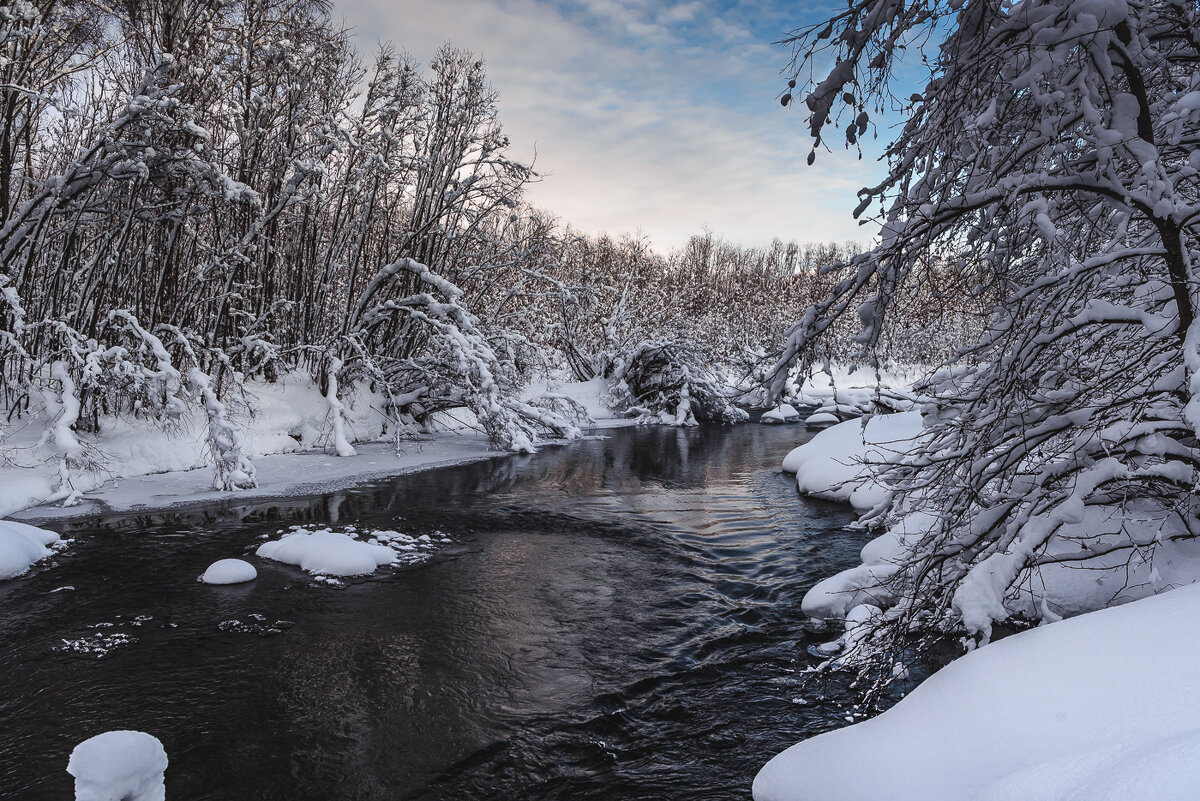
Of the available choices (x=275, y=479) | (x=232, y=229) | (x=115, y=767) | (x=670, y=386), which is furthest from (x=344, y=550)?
(x=670, y=386)

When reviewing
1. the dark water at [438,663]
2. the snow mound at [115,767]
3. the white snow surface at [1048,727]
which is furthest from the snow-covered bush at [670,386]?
the snow mound at [115,767]

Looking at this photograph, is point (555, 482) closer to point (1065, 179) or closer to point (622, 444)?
point (622, 444)

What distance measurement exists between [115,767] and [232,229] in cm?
1610

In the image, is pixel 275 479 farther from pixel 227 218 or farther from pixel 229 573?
pixel 227 218

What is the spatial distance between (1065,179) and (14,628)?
8.24 meters

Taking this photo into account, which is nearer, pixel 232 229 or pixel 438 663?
pixel 438 663

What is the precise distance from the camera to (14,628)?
5.97m

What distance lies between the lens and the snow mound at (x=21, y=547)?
710 cm

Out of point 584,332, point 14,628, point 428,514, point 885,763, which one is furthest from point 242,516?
point 584,332

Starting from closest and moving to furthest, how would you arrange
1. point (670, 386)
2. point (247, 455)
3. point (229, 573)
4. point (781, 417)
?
point (229, 573), point (247, 455), point (670, 386), point (781, 417)

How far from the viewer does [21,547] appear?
7.39m

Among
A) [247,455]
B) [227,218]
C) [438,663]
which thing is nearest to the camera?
[438,663]

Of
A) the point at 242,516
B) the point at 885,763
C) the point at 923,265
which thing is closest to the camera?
the point at 885,763

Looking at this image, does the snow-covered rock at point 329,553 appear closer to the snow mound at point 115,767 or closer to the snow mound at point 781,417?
the snow mound at point 115,767
